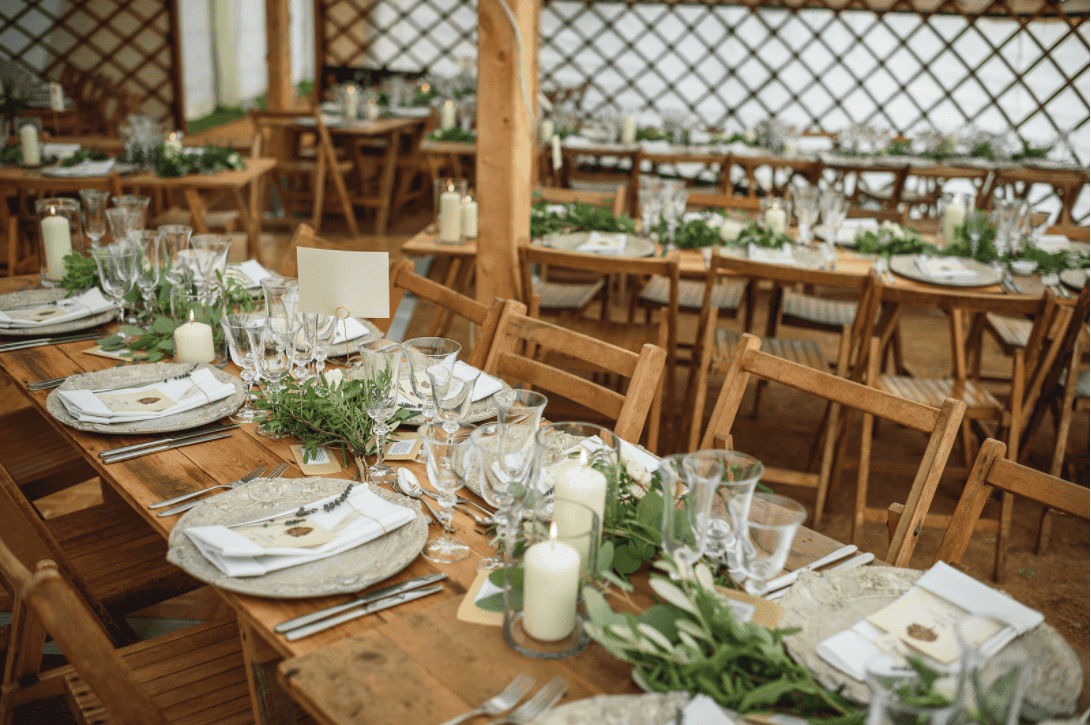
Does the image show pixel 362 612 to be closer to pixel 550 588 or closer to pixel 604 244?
pixel 550 588

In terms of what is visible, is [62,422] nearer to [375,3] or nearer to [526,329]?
[526,329]

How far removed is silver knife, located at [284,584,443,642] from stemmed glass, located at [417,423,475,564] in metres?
0.07

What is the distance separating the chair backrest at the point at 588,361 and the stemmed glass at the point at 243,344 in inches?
17.2

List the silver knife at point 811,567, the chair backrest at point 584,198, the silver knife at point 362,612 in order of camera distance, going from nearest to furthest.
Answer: the silver knife at point 362,612
the silver knife at point 811,567
the chair backrest at point 584,198

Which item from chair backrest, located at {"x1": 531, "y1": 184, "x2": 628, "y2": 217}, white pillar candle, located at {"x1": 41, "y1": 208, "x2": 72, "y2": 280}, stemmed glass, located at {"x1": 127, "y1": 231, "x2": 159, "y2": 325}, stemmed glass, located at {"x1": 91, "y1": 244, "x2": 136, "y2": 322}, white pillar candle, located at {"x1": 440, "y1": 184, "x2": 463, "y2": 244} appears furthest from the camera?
chair backrest, located at {"x1": 531, "y1": 184, "x2": 628, "y2": 217}

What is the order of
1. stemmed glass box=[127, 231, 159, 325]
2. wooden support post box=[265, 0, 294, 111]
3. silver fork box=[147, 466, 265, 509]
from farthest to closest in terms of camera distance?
wooden support post box=[265, 0, 294, 111], stemmed glass box=[127, 231, 159, 325], silver fork box=[147, 466, 265, 509]

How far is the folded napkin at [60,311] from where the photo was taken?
173 centimetres

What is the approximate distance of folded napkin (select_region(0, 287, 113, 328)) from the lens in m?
1.73

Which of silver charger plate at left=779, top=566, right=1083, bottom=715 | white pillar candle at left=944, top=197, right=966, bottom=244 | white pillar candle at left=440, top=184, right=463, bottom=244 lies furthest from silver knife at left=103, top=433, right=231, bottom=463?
white pillar candle at left=944, top=197, right=966, bottom=244

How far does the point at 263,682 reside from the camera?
3.53ft

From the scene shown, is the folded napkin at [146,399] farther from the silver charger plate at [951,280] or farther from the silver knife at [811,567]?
the silver charger plate at [951,280]

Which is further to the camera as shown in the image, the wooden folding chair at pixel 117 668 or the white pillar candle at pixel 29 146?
the white pillar candle at pixel 29 146

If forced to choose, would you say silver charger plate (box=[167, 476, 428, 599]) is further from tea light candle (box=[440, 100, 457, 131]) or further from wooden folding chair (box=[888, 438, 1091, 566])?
tea light candle (box=[440, 100, 457, 131])

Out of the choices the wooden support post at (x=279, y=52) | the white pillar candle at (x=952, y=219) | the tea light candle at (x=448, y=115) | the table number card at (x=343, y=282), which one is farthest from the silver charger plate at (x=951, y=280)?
the wooden support post at (x=279, y=52)
